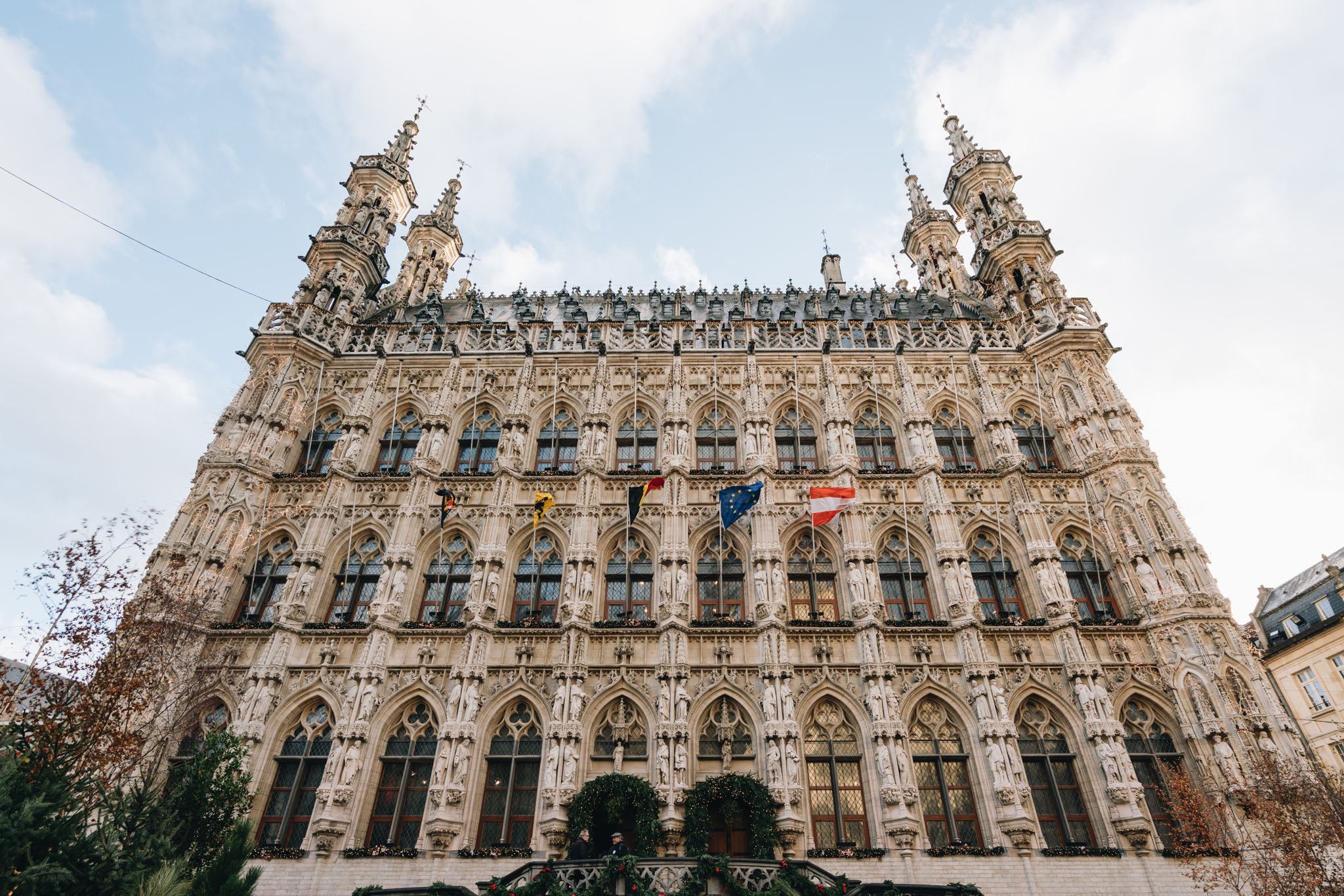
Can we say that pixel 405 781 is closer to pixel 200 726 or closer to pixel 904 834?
pixel 200 726

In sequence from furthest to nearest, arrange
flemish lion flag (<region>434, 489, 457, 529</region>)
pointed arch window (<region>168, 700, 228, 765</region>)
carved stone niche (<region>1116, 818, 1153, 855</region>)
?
1. flemish lion flag (<region>434, 489, 457, 529</region>)
2. pointed arch window (<region>168, 700, 228, 765</region>)
3. carved stone niche (<region>1116, 818, 1153, 855</region>)

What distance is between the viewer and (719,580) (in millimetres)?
23609

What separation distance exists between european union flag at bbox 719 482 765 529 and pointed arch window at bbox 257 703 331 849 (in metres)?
13.3

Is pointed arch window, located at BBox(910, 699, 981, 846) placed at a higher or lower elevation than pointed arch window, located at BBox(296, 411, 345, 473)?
lower

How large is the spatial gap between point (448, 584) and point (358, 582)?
3106 millimetres

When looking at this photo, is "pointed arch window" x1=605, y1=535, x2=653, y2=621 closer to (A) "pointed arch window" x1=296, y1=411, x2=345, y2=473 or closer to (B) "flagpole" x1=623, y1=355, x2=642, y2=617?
(B) "flagpole" x1=623, y1=355, x2=642, y2=617

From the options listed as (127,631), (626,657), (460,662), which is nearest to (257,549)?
(127,631)

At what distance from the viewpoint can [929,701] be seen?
69.7 feet

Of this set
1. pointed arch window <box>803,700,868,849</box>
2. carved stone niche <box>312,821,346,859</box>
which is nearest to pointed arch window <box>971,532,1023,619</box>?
pointed arch window <box>803,700,868,849</box>

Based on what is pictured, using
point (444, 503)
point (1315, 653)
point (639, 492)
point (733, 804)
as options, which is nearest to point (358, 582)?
point (444, 503)

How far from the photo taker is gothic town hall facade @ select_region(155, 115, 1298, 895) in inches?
765

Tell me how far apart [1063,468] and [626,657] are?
1723cm

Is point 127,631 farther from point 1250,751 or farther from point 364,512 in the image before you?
point 1250,751

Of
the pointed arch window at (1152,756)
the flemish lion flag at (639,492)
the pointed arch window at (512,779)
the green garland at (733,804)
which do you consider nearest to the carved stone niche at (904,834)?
the green garland at (733,804)
